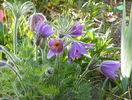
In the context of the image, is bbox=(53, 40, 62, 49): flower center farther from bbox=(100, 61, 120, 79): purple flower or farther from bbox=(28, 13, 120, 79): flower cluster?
bbox=(100, 61, 120, 79): purple flower

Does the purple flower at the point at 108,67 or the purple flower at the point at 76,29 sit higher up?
the purple flower at the point at 76,29

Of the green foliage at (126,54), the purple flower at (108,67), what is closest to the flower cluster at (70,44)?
the purple flower at (108,67)

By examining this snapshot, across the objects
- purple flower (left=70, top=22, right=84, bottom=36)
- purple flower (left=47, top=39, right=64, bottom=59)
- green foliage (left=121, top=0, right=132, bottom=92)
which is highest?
purple flower (left=70, top=22, right=84, bottom=36)

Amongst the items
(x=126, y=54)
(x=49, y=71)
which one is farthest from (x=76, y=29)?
(x=126, y=54)

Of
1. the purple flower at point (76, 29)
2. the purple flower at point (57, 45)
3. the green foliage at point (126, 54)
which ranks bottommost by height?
the green foliage at point (126, 54)

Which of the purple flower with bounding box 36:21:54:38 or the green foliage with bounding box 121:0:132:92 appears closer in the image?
the purple flower with bounding box 36:21:54:38

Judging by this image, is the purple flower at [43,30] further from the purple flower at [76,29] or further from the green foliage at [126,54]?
the green foliage at [126,54]

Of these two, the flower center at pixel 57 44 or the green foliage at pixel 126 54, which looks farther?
the green foliage at pixel 126 54

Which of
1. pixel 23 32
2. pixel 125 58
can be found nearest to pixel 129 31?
pixel 125 58

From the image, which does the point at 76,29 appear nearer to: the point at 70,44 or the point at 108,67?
the point at 70,44

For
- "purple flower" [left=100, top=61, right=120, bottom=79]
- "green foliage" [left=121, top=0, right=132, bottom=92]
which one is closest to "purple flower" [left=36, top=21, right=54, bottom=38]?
"purple flower" [left=100, top=61, right=120, bottom=79]

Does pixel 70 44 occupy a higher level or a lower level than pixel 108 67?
higher

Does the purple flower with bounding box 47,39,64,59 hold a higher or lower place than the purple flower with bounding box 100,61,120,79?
higher
